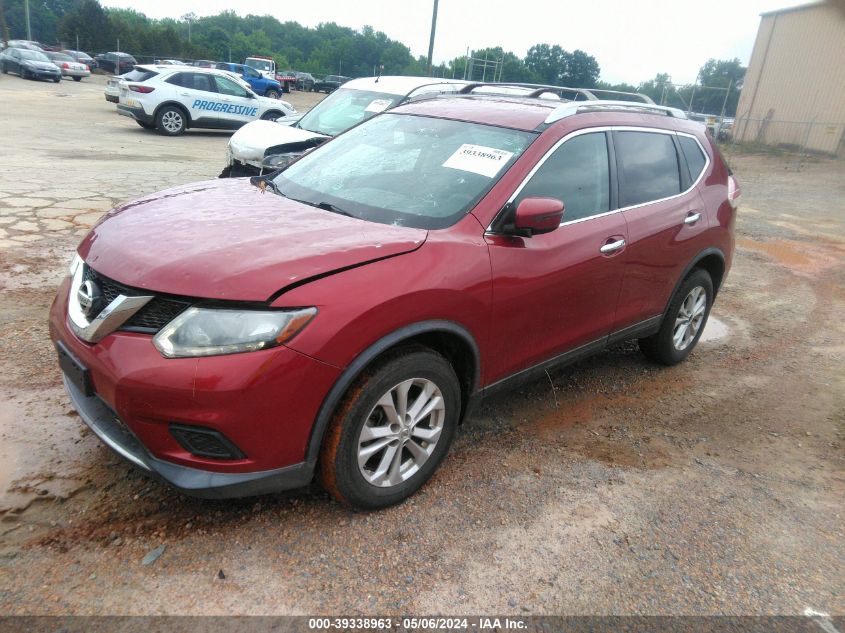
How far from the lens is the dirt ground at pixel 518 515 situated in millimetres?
2363

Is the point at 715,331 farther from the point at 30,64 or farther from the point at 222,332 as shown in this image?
the point at 30,64

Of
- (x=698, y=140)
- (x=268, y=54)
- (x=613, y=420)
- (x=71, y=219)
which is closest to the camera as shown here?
(x=613, y=420)

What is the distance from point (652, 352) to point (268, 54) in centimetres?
9375

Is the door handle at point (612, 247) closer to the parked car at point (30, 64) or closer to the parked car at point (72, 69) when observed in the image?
the parked car at point (30, 64)

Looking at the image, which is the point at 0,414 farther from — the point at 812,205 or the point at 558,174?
the point at 812,205

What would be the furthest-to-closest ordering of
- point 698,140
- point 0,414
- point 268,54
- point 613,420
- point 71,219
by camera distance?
point 268,54 → point 71,219 → point 698,140 → point 613,420 → point 0,414

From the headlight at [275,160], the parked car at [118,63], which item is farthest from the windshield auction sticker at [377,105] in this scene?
the parked car at [118,63]

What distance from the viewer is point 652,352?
4629mm

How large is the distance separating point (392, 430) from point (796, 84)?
27013 mm

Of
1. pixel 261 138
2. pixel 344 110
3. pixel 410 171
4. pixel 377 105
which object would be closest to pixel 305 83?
pixel 344 110

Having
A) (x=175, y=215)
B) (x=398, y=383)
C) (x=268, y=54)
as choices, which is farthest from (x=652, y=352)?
(x=268, y=54)

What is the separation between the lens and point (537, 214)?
9.43ft

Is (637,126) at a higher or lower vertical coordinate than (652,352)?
higher

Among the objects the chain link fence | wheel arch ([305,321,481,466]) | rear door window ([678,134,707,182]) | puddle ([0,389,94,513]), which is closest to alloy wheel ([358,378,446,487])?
wheel arch ([305,321,481,466])
